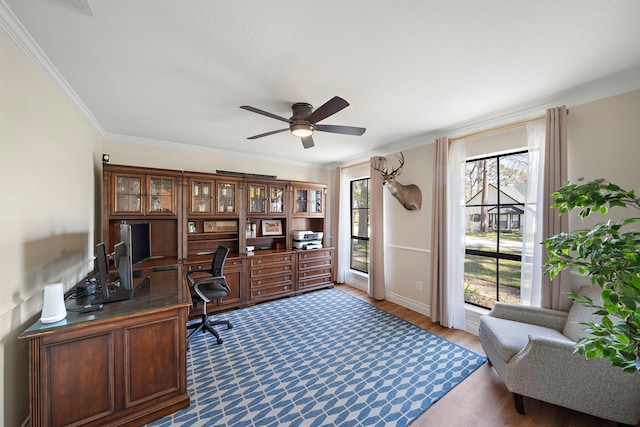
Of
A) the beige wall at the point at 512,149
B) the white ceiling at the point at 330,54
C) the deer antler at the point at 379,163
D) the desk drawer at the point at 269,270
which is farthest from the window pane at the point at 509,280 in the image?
the desk drawer at the point at 269,270

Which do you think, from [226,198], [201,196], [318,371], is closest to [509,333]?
[318,371]

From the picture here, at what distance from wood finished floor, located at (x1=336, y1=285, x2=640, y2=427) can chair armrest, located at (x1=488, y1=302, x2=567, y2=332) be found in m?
0.54

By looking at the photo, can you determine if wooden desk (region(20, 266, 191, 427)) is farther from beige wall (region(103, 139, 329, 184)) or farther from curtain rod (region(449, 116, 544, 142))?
curtain rod (region(449, 116, 544, 142))

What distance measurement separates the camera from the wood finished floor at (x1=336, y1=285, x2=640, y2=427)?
1748 mm

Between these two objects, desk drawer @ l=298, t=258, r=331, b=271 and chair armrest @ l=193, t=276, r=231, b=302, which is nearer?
chair armrest @ l=193, t=276, r=231, b=302

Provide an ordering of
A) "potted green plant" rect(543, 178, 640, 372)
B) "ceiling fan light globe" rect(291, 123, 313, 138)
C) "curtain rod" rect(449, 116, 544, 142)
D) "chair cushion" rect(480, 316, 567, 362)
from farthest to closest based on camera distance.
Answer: "curtain rod" rect(449, 116, 544, 142)
"ceiling fan light globe" rect(291, 123, 313, 138)
"chair cushion" rect(480, 316, 567, 362)
"potted green plant" rect(543, 178, 640, 372)

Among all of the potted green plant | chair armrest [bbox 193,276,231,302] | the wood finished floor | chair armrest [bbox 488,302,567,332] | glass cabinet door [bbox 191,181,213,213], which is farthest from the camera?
glass cabinet door [bbox 191,181,213,213]

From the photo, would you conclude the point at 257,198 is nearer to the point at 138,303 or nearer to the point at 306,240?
the point at 306,240

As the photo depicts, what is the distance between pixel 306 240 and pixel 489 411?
11.0 feet

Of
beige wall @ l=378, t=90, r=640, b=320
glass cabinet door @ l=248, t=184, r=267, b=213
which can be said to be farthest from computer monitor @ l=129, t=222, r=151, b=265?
beige wall @ l=378, t=90, r=640, b=320

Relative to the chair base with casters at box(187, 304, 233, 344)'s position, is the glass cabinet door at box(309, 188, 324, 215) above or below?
above

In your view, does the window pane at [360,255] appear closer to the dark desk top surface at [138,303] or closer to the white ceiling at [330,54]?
the white ceiling at [330,54]

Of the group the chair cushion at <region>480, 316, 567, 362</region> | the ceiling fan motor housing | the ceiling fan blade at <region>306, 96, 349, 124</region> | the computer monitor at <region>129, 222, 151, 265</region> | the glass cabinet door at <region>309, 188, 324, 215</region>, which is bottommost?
the chair cushion at <region>480, 316, 567, 362</region>

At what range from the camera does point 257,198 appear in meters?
4.30
